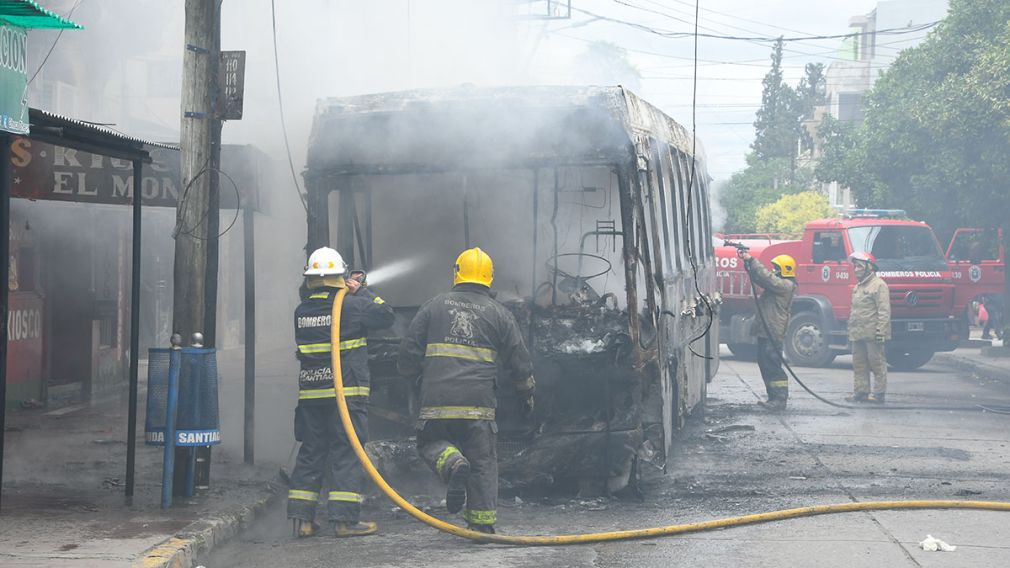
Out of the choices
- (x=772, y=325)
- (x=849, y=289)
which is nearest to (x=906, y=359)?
(x=849, y=289)

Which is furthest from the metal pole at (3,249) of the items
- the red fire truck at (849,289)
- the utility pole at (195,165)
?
the red fire truck at (849,289)

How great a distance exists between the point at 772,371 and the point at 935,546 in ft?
22.4

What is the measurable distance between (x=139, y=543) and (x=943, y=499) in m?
5.22

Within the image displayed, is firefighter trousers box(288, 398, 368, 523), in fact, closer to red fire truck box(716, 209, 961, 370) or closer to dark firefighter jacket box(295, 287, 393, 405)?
dark firefighter jacket box(295, 287, 393, 405)

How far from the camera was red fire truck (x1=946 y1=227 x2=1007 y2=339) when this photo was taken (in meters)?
19.6

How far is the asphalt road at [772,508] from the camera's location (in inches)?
256

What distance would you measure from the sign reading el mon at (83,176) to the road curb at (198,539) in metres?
2.31

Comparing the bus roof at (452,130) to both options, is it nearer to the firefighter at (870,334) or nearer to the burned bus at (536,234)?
the burned bus at (536,234)

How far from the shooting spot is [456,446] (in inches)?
277

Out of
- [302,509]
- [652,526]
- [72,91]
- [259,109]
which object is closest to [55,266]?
[259,109]

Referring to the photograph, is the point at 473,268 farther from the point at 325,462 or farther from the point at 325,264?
the point at 325,462

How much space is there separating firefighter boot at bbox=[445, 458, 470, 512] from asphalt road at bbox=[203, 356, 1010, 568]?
0.73 ft

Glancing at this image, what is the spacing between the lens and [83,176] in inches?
350

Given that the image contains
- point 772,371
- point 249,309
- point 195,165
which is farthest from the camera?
point 772,371
